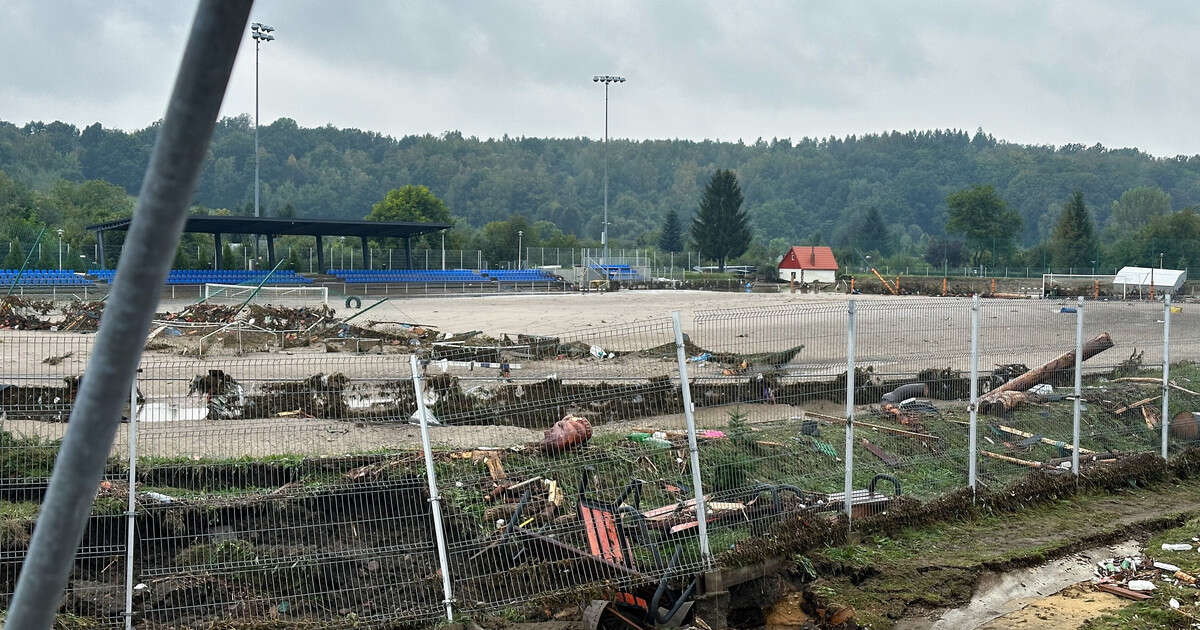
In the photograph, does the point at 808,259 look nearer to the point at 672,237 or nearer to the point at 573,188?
the point at 672,237

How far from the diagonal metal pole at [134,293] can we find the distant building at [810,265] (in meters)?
76.5

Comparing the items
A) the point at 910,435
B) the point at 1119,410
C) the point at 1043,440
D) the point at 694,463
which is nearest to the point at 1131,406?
the point at 1119,410

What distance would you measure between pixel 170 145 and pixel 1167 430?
12.1 metres

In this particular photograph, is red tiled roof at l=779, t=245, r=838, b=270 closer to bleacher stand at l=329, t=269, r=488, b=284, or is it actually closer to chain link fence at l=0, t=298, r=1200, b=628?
bleacher stand at l=329, t=269, r=488, b=284

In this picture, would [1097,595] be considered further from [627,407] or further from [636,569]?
[627,407]

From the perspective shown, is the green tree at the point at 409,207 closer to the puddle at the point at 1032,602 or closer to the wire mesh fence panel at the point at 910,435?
the wire mesh fence panel at the point at 910,435

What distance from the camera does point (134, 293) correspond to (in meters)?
1.63

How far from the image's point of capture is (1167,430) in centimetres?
1105

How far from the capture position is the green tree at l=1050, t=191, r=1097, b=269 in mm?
74000

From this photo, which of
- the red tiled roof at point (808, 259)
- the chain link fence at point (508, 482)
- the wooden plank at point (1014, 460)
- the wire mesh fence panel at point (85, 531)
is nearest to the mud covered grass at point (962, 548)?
the chain link fence at point (508, 482)

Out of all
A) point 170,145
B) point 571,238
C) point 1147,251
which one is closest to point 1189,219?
point 1147,251

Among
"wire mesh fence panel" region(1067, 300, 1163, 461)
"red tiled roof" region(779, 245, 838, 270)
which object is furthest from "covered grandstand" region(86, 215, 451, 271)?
"wire mesh fence panel" region(1067, 300, 1163, 461)

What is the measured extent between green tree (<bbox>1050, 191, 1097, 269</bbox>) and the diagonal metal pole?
80.7 metres

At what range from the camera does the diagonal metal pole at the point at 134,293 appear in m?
1.60
